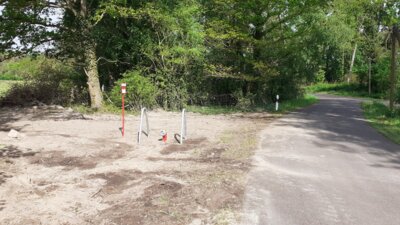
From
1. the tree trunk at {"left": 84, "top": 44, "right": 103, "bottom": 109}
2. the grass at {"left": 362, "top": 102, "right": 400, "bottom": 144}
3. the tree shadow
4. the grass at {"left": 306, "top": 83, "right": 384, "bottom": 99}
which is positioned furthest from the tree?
the grass at {"left": 306, "top": 83, "right": 384, "bottom": 99}

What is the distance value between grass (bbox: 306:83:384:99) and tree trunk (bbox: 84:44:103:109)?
31.6 meters

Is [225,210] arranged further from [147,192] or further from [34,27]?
[34,27]

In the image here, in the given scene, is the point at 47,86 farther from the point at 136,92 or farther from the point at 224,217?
the point at 224,217

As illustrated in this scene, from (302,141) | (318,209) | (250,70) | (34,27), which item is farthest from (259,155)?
(34,27)

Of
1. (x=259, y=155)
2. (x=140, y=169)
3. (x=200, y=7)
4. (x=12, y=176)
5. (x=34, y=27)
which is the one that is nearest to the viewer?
(x=12, y=176)

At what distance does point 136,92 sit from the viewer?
18.8m

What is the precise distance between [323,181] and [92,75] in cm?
1473

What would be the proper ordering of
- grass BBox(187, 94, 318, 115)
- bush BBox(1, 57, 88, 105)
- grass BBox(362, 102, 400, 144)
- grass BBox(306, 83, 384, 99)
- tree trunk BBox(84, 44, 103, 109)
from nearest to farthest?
grass BBox(362, 102, 400, 144)
tree trunk BBox(84, 44, 103, 109)
grass BBox(187, 94, 318, 115)
bush BBox(1, 57, 88, 105)
grass BBox(306, 83, 384, 99)

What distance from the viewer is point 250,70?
21.9m

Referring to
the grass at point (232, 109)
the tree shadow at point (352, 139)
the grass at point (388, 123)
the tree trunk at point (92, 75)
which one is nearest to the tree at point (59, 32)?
the tree trunk at point (92, 75)

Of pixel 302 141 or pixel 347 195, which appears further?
pixel 302 141

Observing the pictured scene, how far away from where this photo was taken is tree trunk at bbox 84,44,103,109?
1866 centimetres

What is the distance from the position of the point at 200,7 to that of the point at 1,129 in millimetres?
12726

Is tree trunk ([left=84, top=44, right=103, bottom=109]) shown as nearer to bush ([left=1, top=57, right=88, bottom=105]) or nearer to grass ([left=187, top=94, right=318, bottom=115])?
bush ([left=1, top=57, right=88, bottom=105])
